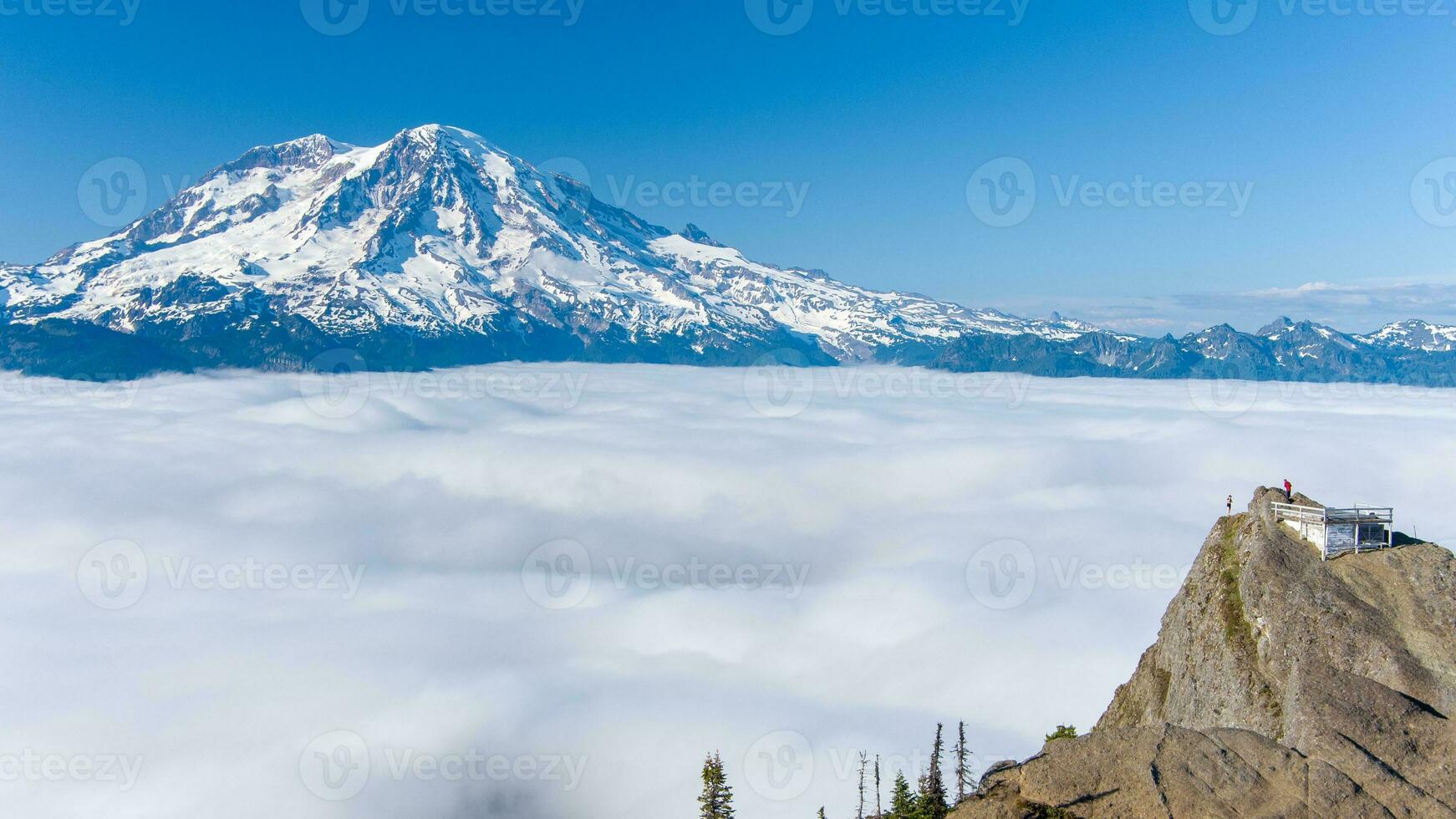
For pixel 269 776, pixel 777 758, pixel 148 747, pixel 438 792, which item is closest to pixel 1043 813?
pixel 777 758

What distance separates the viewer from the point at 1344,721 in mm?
41188

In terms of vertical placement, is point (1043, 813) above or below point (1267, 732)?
below

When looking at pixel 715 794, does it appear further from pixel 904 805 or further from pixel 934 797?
pixel 934 797

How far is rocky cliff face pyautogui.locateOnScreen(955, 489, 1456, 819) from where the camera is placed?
38.4 meters

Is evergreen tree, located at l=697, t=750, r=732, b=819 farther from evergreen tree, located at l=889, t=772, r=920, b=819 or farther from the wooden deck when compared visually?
the wooden deck

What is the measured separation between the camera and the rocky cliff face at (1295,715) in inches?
1512

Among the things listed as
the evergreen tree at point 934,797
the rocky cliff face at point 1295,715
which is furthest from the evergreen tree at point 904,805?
the rocky cliff face at point 1295,715

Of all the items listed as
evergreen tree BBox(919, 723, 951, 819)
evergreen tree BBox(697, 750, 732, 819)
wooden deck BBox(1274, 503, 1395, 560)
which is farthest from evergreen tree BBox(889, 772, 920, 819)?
wooden deck BBox(1274, 503, 1395, 560)

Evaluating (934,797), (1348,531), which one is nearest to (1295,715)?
(1348,531)

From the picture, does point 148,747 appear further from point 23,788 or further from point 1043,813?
point 1043,813

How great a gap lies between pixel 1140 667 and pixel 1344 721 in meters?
24.2

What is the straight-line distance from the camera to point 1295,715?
43.0m

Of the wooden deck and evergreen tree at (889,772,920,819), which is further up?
the wooden deck

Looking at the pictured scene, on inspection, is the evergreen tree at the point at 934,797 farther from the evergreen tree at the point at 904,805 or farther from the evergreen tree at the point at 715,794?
the evergreen tree at the point at 715,794
